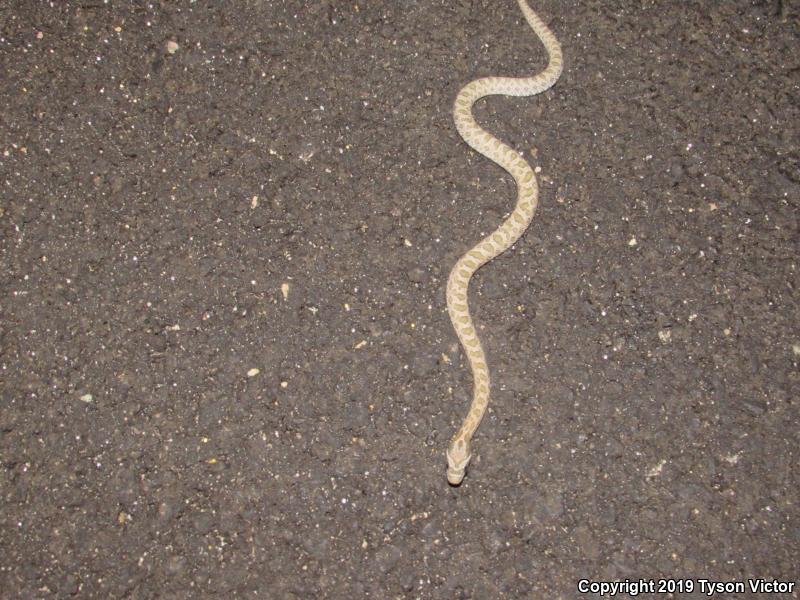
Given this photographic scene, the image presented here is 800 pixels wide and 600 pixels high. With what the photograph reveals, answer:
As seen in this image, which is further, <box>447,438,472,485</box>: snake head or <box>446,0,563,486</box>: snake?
<box>446,0,563,486</box>: snake

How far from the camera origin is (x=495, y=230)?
3842 millimetres

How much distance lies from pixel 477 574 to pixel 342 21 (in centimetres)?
357

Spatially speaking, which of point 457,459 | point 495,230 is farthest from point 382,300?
point 457,459

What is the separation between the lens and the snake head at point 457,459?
10.9 ft

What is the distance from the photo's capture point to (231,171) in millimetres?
3895

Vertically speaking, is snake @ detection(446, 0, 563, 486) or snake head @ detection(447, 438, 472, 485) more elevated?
snake @ detection(446, 0, 563, 486)

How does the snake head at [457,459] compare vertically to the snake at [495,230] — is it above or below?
below

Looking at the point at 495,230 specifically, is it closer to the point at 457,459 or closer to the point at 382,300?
the point at 382,300

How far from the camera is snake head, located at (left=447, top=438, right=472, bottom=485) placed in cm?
332

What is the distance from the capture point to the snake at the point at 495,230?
135 inches

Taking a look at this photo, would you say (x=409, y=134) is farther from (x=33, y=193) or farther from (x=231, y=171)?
(x=33, y=193)

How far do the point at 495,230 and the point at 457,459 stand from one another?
4.67 ft

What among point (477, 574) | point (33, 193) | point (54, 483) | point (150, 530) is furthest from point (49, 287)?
point (477, 574)

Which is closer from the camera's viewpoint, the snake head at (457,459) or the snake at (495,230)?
the snake head at (457,459)
